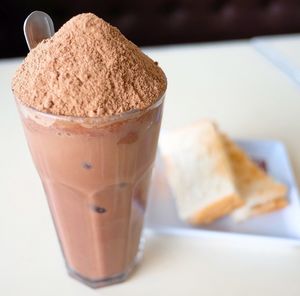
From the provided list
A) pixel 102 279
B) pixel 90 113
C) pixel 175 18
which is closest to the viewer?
pixel 90 113

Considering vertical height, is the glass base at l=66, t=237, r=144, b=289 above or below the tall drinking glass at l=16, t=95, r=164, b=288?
below

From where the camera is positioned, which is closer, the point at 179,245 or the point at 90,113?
the point at 90,113

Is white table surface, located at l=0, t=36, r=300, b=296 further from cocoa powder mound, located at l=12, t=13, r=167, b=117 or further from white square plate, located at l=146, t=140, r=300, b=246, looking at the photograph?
cocoa powder mound, located at l=12, t=13, r=167, b=117

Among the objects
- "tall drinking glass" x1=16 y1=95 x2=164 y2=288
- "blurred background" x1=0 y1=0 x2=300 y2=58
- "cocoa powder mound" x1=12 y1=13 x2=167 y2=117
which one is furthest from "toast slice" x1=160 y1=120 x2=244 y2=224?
"blurred background" x1=0 y1=0 x2=300 y2=58

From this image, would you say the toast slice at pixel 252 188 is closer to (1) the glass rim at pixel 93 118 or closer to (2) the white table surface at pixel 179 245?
(2) the white table surface at pixel 179 245

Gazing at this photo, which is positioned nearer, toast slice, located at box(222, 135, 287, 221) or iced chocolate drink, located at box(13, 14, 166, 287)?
iced chocolate drink, located at box(13, 14, 166, 287)

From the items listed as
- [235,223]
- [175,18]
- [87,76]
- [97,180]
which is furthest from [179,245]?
[175,18]

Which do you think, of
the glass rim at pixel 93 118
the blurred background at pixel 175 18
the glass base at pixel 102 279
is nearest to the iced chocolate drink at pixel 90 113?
the glass rim at pixel 93 118

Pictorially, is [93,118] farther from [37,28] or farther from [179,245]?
[179,245]
